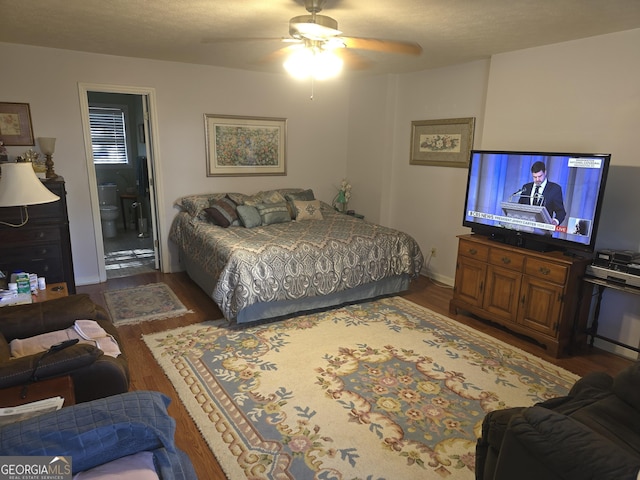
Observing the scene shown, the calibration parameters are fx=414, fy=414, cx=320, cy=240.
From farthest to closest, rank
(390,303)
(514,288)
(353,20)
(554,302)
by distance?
(390,303) → (514,288) → (554,302) → (353,20)

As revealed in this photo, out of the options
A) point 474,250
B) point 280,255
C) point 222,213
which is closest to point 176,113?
point 222,213

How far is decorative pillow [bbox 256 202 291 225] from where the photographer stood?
470cm

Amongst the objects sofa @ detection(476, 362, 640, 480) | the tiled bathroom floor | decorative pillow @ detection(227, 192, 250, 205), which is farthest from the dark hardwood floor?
sofa @ detection(476, 362, 640, 480)

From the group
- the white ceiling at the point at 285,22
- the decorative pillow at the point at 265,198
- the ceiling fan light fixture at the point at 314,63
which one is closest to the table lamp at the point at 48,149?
the white ceiling at the point at 285,22

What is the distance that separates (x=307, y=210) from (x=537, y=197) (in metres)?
2.48

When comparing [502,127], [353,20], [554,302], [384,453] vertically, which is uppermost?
[353,20]

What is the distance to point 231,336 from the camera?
3449 mm

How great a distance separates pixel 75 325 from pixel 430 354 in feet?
7.98

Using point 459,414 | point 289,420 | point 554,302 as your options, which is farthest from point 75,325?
point 554,302

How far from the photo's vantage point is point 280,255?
11.9 ft

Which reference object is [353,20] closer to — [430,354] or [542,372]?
[430,354]

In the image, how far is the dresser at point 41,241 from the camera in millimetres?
3660

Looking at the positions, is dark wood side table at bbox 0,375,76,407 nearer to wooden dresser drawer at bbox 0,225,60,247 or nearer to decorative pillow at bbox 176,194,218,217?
wooden dresser drawer at bbox 0,225,60,247

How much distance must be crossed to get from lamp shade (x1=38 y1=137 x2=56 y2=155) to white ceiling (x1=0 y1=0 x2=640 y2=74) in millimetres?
874
